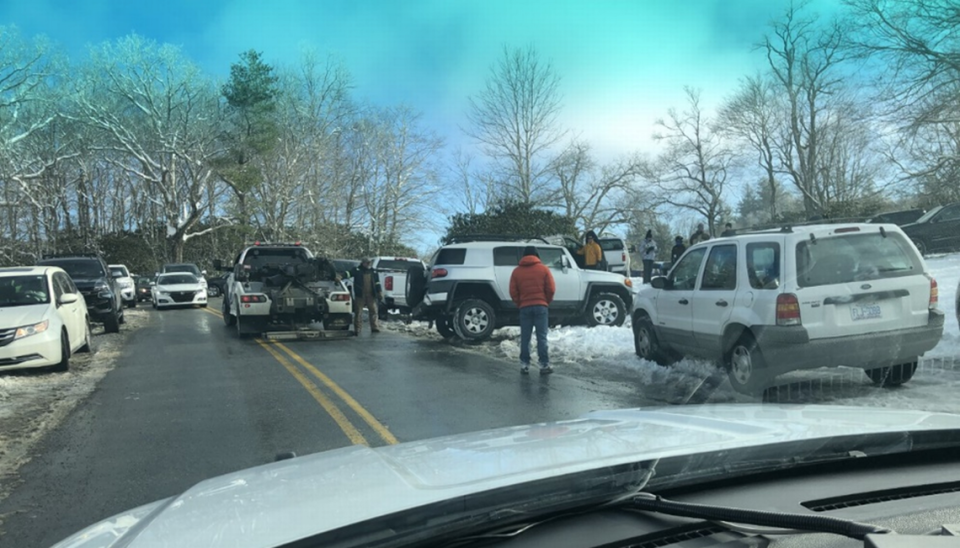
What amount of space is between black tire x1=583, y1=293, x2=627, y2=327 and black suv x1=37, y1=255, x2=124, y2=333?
11.8 m

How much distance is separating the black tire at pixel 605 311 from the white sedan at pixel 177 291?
1765 centimetres

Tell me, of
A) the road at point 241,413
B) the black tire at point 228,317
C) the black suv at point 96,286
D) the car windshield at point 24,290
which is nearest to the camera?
the road at point 241,413

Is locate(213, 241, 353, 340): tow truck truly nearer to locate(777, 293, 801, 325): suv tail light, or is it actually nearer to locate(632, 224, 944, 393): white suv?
locate(632, 224, 944, 393): white suv

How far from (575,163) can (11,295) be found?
4168 centimetres

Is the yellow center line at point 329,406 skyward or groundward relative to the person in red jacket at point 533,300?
groundward

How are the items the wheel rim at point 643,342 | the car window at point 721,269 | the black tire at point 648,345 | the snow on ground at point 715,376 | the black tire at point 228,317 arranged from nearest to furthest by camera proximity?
the snow on ground at point 715,376 → the car window at point 721,269 → the black tire at point 648,345 → the wheel rim at point 643,342 → the black tire at point 228,317

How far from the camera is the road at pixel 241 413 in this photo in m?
5.18

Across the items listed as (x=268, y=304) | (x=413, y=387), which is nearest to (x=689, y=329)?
(x=413, y=387)

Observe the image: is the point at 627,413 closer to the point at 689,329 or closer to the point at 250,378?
the point at 689,329

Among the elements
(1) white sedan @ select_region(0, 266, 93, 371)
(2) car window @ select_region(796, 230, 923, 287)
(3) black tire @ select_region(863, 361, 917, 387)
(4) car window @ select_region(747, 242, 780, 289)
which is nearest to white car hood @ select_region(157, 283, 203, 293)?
(1) white sedan @ select_region(0, 266, 93, 371)

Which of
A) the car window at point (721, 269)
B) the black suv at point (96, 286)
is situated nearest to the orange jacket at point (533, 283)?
the car window at point (721, 269)

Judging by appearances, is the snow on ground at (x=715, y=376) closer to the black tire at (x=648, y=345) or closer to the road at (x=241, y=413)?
the black tire at (x=648, y=345)

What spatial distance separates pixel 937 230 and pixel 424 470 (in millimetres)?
24158

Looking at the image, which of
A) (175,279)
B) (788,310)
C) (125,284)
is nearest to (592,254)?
(788,310)
